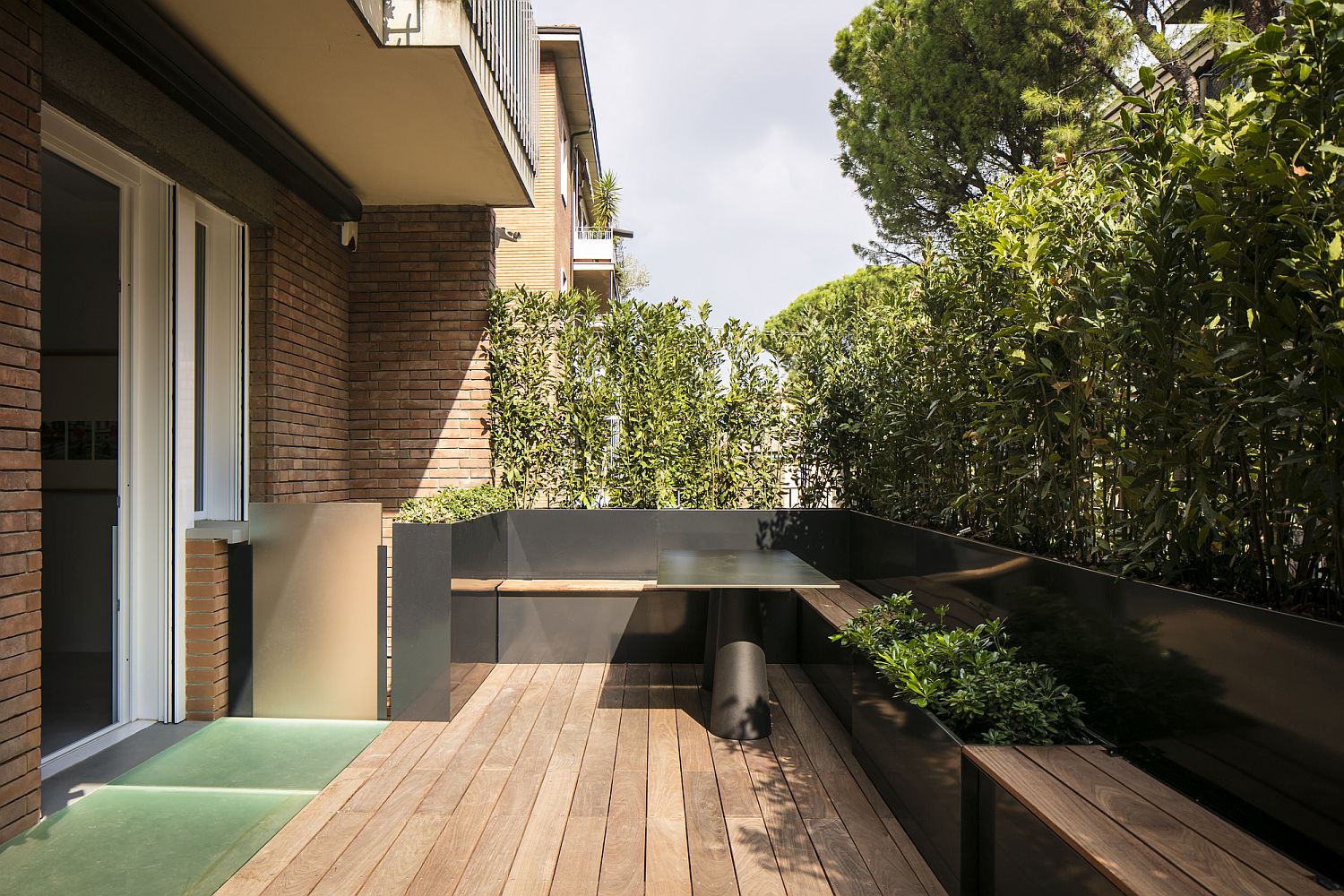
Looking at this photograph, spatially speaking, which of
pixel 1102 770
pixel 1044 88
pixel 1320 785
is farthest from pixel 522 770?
pixel 1044 88

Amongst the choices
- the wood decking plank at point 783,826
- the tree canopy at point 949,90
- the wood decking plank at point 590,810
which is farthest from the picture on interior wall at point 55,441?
the tree canopy at point 949,90

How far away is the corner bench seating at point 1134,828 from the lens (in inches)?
59.3

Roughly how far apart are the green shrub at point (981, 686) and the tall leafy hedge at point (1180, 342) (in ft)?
1.46

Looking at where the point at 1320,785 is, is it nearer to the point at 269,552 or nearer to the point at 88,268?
the point at 269,552

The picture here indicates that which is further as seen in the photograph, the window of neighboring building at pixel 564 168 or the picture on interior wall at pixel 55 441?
the window of neighboring building at pixel 564 168

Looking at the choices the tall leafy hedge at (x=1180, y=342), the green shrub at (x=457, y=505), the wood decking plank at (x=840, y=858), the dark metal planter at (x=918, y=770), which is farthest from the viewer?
the green shrub at (x=457, y=505)

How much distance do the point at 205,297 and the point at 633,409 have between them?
2.70 metres

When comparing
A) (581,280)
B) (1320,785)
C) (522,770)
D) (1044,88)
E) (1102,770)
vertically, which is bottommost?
(522,770)

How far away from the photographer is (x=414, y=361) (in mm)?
5711

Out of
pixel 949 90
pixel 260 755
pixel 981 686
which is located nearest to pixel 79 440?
pixel 260 755

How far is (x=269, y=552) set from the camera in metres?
4.11

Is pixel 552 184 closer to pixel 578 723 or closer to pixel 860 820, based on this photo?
pixel 578 723

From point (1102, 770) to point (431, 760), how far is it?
269 centimetres

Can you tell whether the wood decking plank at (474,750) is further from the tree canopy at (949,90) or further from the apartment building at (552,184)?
the tree canopy at (949,90)
